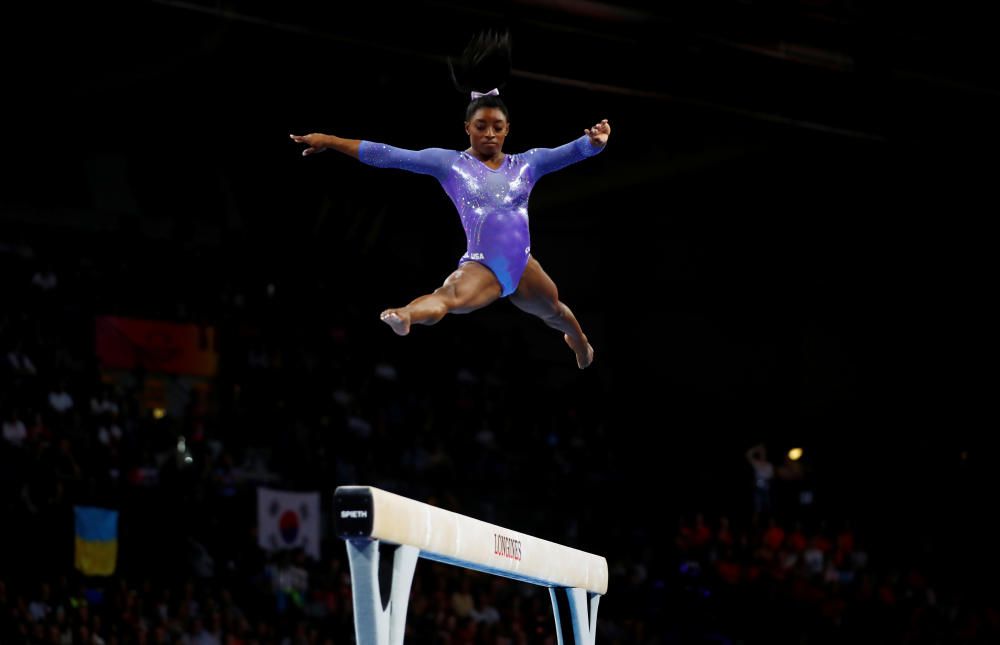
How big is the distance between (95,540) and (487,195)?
649 centimetres

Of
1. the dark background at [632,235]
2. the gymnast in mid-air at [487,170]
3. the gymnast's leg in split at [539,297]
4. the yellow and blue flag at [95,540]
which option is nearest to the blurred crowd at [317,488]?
the yellow and blue flag at [95,540]

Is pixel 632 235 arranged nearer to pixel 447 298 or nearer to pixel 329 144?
pixel 329 144

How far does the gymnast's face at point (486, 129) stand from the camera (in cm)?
525

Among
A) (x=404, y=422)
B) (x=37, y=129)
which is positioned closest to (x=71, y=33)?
(x=37, y=129)

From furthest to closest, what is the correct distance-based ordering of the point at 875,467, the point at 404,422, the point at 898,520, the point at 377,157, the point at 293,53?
1. the point at 875,467
2. the point at 898,520
3. the point at 404,422
4. the point at 293,53
5. the point at 377,157

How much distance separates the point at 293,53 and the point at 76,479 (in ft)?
16.0

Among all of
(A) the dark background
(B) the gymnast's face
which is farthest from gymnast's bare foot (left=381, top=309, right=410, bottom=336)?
(A) the dark background

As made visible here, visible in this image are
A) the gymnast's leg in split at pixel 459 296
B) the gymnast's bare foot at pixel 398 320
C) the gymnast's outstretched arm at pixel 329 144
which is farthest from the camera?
the gymnast's outstretched arm at pixel 329 144

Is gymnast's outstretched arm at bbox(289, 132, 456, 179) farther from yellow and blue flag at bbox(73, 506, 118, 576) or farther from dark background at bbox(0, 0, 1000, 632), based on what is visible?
yellow and blue flag at bbox(73, 506, 118, 576)

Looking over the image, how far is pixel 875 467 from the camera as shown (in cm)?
1658

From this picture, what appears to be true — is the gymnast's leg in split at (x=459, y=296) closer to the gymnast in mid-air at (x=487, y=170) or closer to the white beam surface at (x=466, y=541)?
the gymnast in mid-air at (x=487, y=170)

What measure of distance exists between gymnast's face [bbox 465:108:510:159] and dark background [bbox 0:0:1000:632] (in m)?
5.54

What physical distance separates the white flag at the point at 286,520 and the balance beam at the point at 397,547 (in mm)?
6756

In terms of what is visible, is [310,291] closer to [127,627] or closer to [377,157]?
[127,627]
